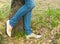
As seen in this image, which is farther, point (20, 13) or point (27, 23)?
point (27, 23)

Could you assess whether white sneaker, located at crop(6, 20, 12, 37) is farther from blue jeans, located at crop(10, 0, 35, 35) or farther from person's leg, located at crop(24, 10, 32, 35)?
person's leg, located at crop(24, 10, 32, 35)

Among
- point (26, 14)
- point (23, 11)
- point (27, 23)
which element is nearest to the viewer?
point (23, 11)

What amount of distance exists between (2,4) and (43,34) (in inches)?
77.5

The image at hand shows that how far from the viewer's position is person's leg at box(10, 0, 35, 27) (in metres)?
5.09

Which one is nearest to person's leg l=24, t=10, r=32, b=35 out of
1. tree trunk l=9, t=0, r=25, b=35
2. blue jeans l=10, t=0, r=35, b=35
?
blue jeans l=10, t=0, r=35, b=35

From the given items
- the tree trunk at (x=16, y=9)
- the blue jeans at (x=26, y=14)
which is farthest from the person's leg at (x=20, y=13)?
the tree trunk at (x=16, y=9)

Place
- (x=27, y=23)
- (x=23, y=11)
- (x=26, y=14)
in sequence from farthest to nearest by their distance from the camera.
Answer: (x=27, y=23) → (x=26, y=14) → (x=23, y=11)

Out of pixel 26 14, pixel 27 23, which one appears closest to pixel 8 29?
pixel 27 23

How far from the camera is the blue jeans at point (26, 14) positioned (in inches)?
200

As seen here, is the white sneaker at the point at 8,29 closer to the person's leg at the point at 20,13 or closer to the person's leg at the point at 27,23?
the person's leg at the point at 20,13

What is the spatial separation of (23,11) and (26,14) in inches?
5.7

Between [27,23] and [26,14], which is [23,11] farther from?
[27,23]

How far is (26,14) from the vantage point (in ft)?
17.4

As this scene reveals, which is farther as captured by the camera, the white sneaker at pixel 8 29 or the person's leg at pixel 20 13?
the white sneaker at pixel 8 29
